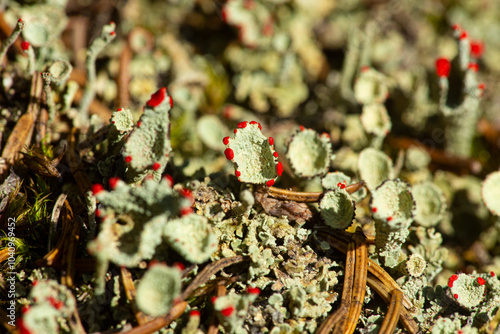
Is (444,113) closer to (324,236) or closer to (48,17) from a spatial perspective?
(324,236)

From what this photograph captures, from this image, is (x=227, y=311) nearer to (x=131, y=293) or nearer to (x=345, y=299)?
(x=131, y=293)

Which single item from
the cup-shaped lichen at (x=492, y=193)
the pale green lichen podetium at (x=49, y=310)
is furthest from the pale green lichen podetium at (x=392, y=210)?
the pale green lichen podetium at (x=49, y=310)

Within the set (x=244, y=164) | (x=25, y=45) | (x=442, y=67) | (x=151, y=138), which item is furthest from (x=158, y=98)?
(x=442, y=67)

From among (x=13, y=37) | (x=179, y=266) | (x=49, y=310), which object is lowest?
(x=49, y=310)

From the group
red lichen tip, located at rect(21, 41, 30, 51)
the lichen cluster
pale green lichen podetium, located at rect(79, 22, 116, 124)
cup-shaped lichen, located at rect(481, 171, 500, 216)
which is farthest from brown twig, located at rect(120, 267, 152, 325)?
cup-shaped lichen, located at rect(481, 171, 500, 216)

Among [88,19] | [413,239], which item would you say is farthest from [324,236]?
[88,19]

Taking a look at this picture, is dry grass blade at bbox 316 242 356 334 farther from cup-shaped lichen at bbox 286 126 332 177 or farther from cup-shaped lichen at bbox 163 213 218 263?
cup-shaped lichen at bbox 163 213 218 263
